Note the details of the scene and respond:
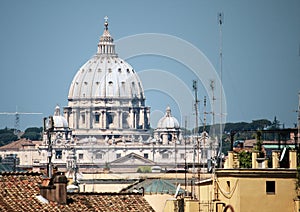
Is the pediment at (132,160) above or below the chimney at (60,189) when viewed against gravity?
above

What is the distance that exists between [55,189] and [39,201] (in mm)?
330

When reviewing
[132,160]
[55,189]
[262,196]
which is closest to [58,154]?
[132,160]

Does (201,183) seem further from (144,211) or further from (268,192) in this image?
(268,192)

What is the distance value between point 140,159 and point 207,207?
164 meters

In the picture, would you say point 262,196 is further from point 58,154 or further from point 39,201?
point 58,154

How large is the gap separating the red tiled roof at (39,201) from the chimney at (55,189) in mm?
105

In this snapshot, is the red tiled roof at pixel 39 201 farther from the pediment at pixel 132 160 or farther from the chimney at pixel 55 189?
the pediment at pixel 132 160

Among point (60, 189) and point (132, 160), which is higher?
point (132, 160)

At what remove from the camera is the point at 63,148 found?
19900 cm

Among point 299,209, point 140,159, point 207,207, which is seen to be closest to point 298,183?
point 299,209

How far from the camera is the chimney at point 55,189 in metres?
22.5

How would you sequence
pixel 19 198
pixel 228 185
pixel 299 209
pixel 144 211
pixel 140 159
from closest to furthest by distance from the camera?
pixel 299 209
pixel 228 185
pixel 19 198
pixel 144 211
pixel 140 159

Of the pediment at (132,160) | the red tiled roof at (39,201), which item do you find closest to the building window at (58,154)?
the pediment at (132,160)

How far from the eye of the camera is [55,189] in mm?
22562
